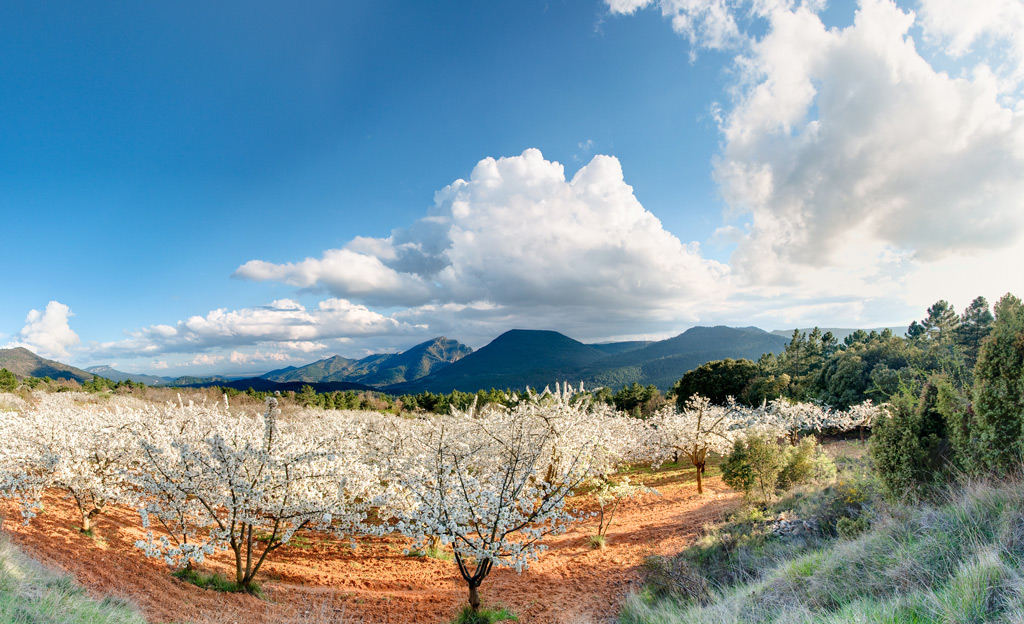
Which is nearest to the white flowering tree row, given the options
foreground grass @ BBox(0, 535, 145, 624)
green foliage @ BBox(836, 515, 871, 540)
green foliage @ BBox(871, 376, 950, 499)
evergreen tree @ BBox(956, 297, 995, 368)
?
foreground grass @ BBox(0, 535, 145, 624)

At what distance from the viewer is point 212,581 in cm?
1031

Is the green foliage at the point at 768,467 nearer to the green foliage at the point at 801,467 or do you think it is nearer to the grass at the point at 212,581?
the green foliage at the point at 801,467

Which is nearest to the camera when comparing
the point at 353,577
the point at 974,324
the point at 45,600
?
the point at 45,600

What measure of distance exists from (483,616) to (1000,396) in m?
11.7

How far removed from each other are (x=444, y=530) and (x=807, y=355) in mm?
68732

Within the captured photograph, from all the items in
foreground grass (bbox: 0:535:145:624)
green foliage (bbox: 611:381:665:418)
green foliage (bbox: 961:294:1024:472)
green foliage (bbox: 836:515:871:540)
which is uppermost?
green foliage (bbox: 961:294:1024:472)

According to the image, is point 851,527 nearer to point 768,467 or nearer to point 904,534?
point 904,534

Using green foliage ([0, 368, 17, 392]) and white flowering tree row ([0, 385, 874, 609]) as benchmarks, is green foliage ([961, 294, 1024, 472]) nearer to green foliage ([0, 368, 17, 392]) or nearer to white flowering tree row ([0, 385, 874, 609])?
white flowering tree row ([0, 385, 874, 609])

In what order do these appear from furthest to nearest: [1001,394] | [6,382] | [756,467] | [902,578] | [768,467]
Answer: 1. [6,382]
2. [756,467]
3. [768,467]
4. [1001,394]
5. [902,578]

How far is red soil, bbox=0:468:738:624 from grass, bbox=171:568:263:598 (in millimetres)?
276

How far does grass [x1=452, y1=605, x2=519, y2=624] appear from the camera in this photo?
28.3 ft

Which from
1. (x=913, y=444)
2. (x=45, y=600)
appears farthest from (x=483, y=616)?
(x=913, y=444)

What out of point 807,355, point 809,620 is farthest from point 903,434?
point 807,355

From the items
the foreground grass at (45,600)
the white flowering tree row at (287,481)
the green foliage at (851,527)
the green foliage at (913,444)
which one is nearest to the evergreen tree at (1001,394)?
the green foliage at (913,444)
